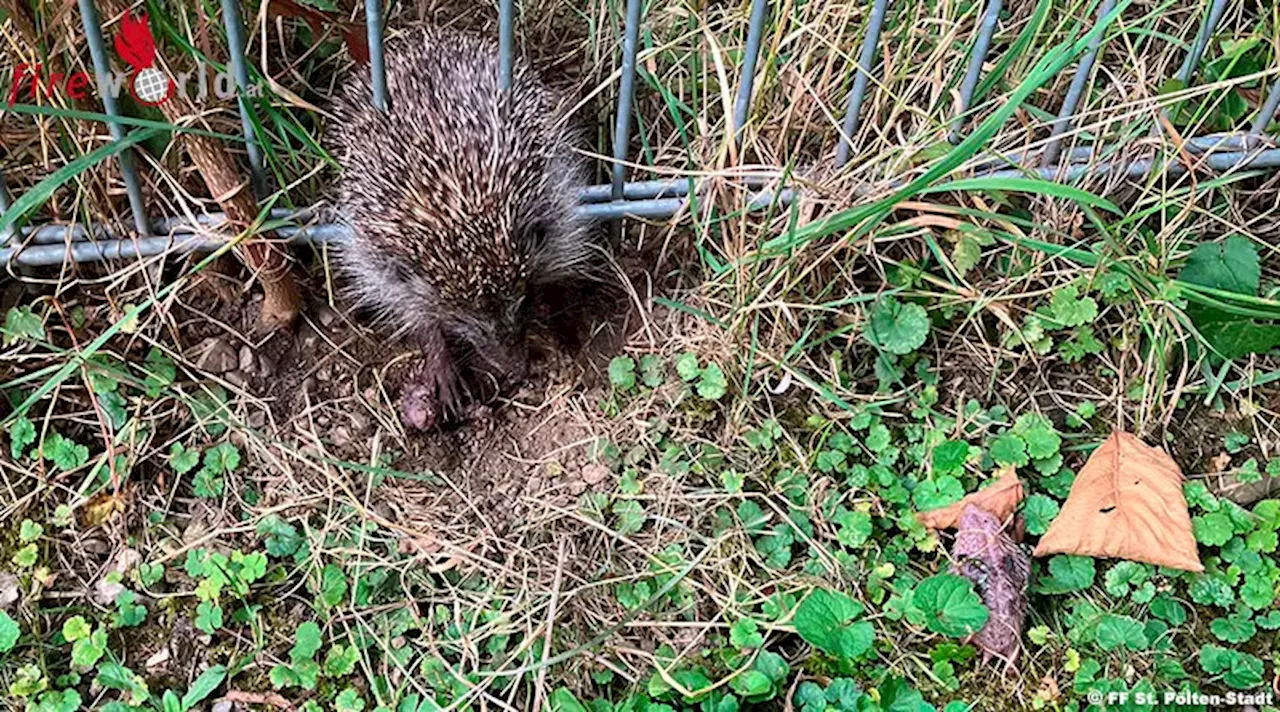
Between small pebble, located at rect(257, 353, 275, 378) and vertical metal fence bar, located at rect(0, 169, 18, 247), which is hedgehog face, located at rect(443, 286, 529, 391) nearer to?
small pebble, located at rect(257, 353, 275, 378)

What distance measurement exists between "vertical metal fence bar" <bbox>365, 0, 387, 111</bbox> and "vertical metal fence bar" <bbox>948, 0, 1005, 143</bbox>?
4.79ft

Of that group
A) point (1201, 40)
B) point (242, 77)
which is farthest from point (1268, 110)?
point (242, 77)

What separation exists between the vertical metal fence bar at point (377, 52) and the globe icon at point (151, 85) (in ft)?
1.63

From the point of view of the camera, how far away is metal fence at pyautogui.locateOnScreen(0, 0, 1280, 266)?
9.52ft

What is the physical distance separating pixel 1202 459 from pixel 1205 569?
0.34 m

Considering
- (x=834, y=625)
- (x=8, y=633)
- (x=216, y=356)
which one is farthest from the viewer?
(x=216, y=356)

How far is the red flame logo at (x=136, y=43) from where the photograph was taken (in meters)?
2.79

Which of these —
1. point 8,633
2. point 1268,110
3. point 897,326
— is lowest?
Answer: point 8,633

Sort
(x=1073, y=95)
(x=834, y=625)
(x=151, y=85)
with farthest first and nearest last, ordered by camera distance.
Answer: (x=1073, y=95) < (x=151, y=85) < (x=834, y=625)

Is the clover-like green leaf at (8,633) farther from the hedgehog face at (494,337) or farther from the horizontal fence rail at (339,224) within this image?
the hedgehog face at (494,337)

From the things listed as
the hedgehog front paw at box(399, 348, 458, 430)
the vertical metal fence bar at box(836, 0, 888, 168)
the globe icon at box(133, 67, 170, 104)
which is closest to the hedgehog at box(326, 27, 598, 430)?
the hedgehog front paw at box(399, 348, 458, 430)

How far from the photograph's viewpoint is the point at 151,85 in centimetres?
283

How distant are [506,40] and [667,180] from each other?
0.59m

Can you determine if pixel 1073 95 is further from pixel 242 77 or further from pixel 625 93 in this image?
pixel 242 77
